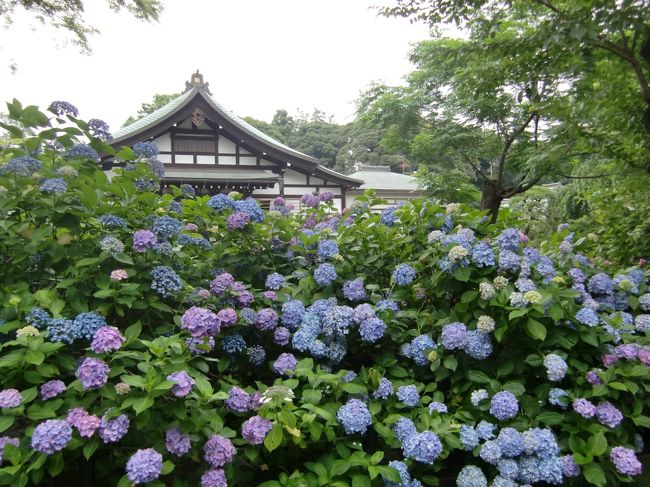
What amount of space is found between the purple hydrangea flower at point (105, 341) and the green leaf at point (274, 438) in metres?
0.50

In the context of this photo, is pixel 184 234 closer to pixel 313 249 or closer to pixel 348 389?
pixel 313 249

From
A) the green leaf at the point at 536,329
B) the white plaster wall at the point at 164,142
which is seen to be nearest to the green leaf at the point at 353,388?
the green leaf at the point at 536,329

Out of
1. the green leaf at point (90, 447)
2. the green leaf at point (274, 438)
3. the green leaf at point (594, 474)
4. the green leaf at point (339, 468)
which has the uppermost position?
the green leaf at point (90, 447)

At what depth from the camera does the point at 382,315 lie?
187 cm

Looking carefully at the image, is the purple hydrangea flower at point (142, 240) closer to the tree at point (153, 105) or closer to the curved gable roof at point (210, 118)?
the curved gable roof at point (210, 118)

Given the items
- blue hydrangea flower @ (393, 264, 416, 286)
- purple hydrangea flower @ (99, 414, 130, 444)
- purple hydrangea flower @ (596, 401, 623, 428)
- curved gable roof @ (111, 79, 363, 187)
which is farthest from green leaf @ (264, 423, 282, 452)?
curved gable roof @ (111, 79, 363, 187)

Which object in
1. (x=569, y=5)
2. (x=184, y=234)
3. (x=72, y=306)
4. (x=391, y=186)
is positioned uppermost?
(x=569, y=5)

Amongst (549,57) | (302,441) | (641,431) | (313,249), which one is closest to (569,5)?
(549,57)

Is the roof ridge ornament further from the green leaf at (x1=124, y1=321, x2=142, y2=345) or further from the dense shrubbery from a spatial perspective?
the green leaf at (x1=124, y1=321, x2=142, y2=345)

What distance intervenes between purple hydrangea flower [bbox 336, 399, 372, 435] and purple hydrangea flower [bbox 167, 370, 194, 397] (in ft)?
1.66

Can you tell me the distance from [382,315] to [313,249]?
0.52 meters

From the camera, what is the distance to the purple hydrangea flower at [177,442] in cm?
127

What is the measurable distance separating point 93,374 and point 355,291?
1033 millimetres

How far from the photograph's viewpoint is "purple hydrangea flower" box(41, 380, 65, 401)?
1318 millimetres
